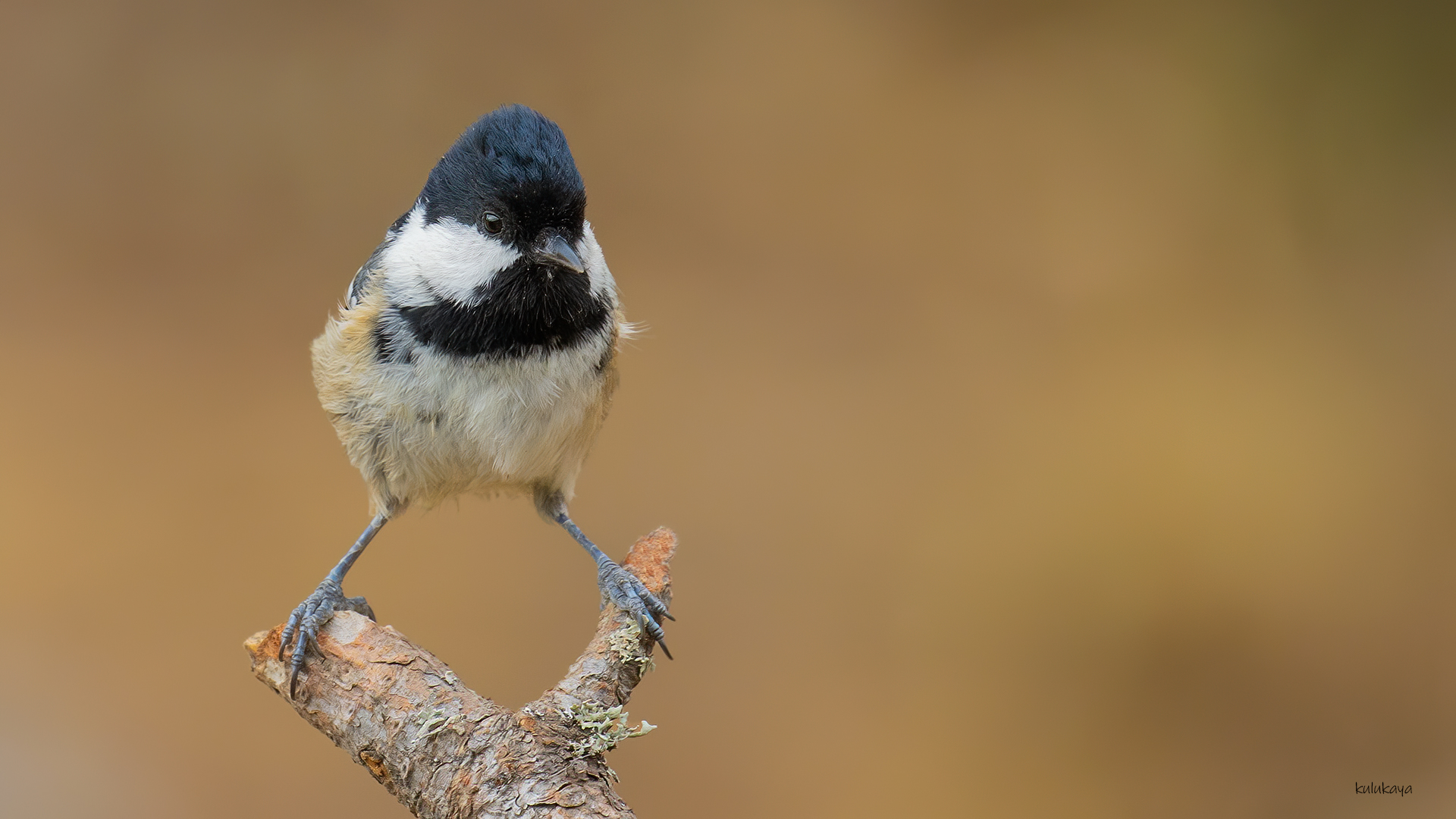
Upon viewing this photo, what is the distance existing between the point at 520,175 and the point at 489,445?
1.32 ft

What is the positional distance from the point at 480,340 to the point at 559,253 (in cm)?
19

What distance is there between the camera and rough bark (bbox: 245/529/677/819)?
1.17 m

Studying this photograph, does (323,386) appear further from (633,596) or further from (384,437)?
(633,596)

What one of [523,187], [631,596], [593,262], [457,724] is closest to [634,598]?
[631,596]

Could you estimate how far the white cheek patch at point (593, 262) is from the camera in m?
1.43

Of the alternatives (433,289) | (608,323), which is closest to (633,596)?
(608,323)

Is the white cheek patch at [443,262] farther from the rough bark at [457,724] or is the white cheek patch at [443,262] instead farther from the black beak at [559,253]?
the rough bark at [457,724]

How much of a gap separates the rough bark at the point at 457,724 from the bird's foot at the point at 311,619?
0.04ft

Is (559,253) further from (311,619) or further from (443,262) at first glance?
(311,619)

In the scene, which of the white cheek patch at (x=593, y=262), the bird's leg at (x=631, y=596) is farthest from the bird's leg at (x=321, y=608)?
the white cheek patch at (x=593, y=262)

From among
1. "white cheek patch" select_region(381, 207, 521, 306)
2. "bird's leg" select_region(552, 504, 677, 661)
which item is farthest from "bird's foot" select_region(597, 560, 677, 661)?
"white cheek patch" select_region(381, 207, 521, 306)

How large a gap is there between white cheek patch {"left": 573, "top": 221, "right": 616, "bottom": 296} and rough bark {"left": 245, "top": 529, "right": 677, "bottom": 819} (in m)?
0.51

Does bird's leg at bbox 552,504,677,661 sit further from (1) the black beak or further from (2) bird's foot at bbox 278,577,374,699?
(1) the black beak

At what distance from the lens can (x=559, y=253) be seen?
4.38 feet
